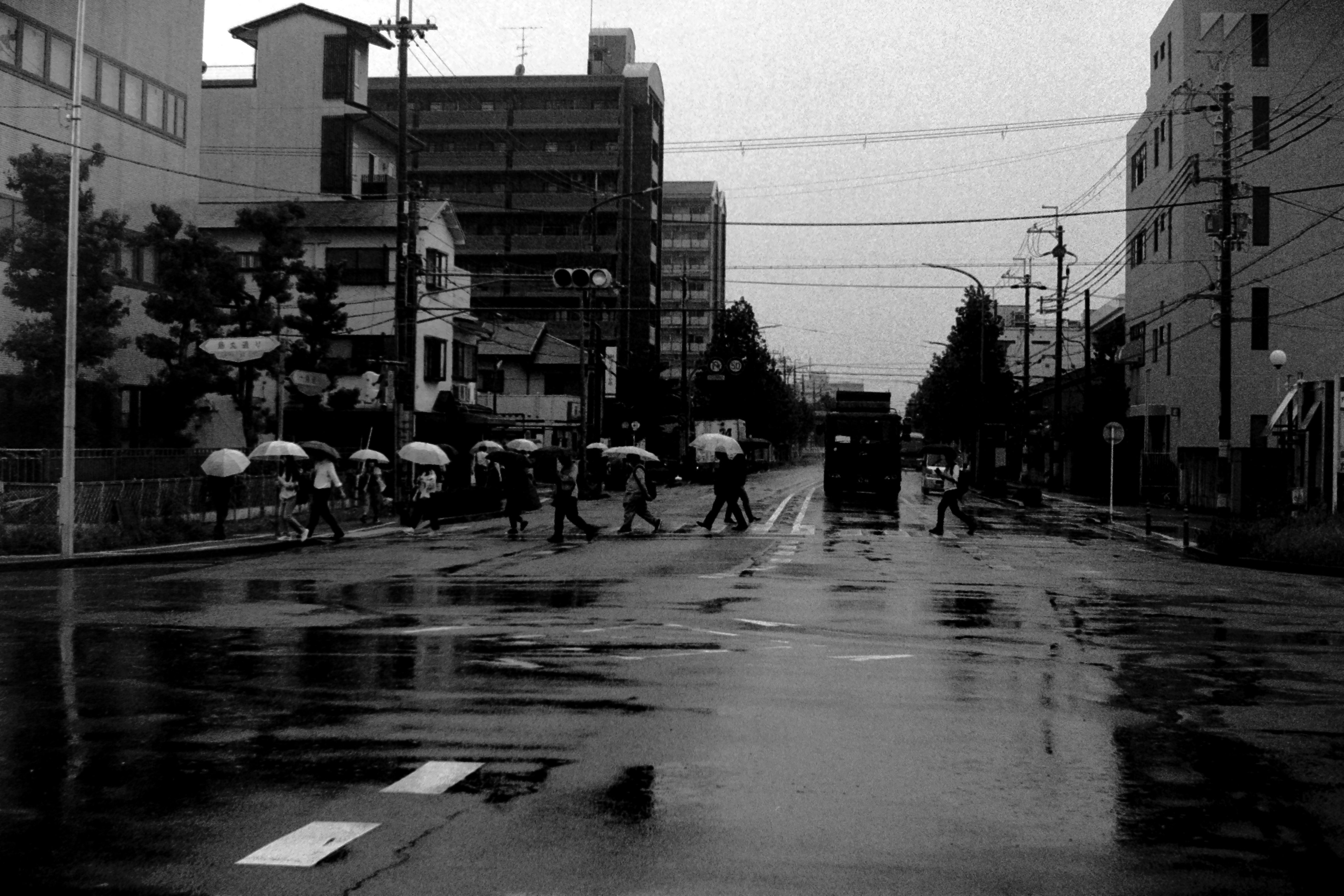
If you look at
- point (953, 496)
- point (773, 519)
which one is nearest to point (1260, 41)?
point (953, 496)

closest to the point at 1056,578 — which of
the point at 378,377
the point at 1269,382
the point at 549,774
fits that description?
the point at 549,774

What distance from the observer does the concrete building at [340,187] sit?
51438mm

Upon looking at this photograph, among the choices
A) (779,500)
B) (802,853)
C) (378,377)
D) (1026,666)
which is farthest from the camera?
(779,500)

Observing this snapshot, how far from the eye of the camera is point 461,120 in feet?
303

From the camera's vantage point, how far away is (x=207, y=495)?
3030cm

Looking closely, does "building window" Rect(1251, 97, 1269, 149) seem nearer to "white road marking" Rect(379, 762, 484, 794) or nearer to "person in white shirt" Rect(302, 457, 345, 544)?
"person in white shirt" Rect(302, 457, 345, 544)

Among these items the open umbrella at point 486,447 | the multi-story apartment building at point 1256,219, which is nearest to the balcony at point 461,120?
the open umbrella at point 486,447

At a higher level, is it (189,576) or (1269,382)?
(1269,382)

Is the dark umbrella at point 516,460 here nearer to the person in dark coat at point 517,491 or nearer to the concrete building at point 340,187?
the person in dark coat at point 517,491

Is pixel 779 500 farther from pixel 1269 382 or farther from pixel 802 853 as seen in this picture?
pixel 802 853

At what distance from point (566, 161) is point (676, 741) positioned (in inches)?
3436

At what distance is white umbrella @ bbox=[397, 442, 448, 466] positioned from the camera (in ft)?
109

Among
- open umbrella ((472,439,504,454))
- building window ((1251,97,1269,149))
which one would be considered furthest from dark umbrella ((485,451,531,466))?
building window ((1251,97,1269,149))

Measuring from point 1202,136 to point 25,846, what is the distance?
174 feet
